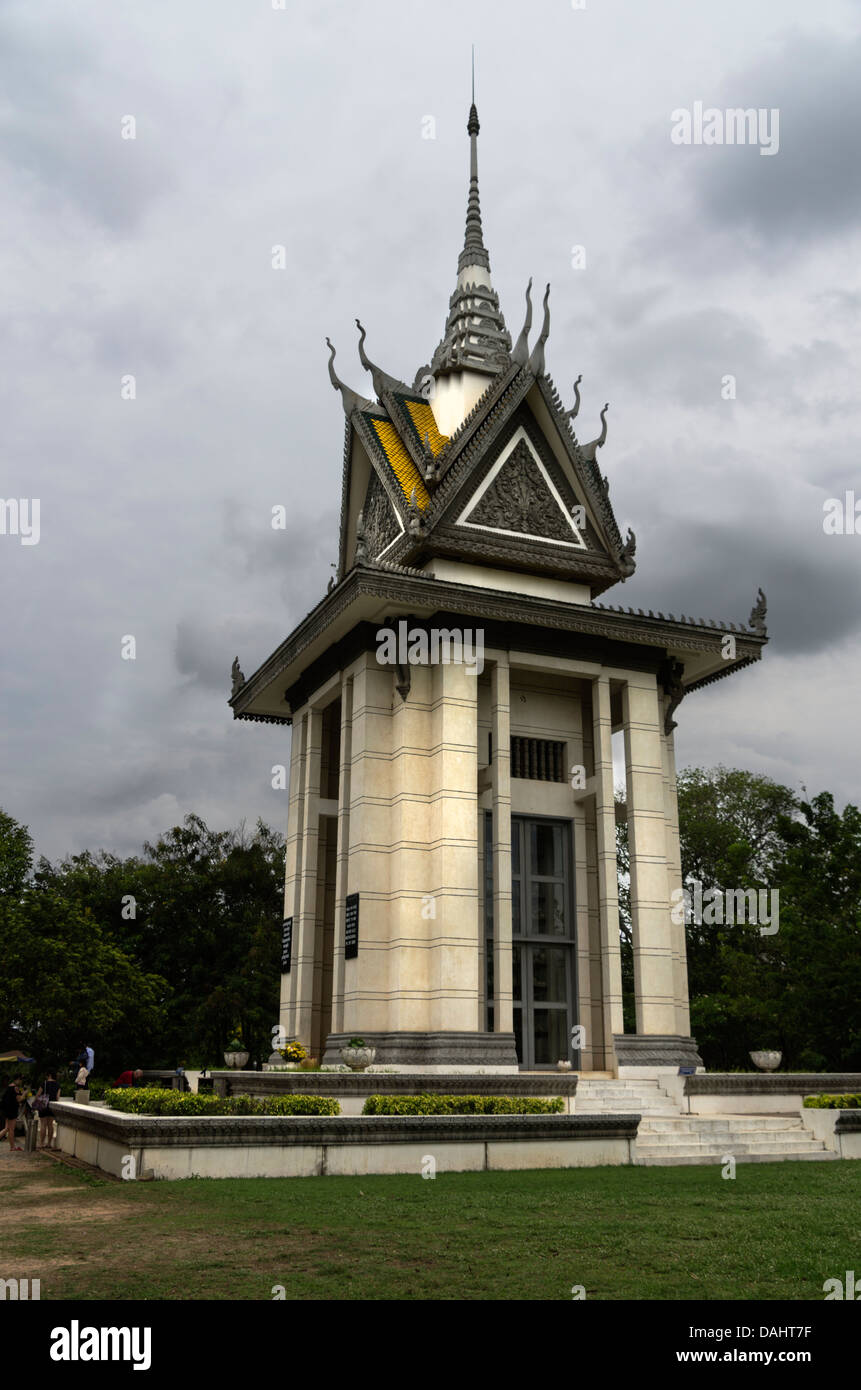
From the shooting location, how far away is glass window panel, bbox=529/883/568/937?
85.7 ft

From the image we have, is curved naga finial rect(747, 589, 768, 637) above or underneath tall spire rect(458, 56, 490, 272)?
underneath

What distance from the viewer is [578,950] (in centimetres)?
2616

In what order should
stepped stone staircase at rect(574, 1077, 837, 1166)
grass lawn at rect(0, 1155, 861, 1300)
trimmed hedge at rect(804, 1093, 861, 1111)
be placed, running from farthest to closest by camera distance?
trimmed hedge at rect(804, 1093, 861, 1111) → stepped stone staircase at rect(574, 1077, 837, 1166) → grass lawn at rect(0, 1155, 861, 1300)

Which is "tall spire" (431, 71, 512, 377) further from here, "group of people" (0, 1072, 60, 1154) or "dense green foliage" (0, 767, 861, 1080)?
"group of people" (0, 1072, 60, 1154)

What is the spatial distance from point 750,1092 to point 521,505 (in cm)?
1420

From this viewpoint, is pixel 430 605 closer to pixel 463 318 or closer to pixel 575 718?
pixel 575 718

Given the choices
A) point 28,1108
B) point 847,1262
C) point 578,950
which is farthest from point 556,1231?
point 578,950

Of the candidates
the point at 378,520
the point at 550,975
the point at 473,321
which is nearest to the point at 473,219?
the point at 473,321

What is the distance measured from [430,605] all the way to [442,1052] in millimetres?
9128

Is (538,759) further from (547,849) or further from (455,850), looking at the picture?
(455,850)

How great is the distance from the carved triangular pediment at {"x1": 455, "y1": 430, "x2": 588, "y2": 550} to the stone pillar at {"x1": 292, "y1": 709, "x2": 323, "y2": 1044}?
21.8 feet

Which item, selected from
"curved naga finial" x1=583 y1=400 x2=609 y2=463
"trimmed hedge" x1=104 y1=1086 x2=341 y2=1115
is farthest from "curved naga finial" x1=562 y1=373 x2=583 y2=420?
"trimmed hedge" x1=104 y1=1086 x2=341 y2=1115

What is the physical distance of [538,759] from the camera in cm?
2742

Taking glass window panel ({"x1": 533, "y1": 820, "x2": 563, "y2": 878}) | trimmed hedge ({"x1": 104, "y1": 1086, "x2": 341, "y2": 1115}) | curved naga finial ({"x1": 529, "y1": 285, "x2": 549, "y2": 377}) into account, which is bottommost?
trimmed hedge ({"x1": 104, "y1": 1086, "x2": 341, "y2": 1115})
